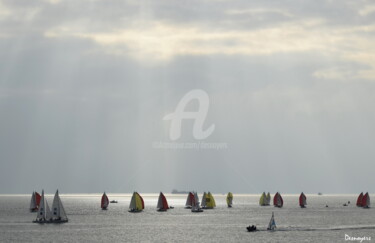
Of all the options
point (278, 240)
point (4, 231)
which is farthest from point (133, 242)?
point (4, 231)

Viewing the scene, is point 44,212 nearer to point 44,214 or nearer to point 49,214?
point 44,214

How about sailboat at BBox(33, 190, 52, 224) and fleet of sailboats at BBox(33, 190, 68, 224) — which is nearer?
sailboat at BBox(33, 190, 52, 224)

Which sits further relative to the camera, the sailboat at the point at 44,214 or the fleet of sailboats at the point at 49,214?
the fleet of sailboats at the point at 49,214

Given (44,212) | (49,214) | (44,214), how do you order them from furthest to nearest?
(49,214)
(44,212)
(44,214)

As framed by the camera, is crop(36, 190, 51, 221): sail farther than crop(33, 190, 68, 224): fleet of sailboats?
No

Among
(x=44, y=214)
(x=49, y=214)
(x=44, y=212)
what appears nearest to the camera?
(x=44, y=214)

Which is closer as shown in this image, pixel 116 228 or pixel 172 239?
pixel 172 239

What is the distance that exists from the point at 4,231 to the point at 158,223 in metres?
43.9

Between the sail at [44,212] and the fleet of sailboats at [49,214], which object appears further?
the fleet of sailboats at [49,214]

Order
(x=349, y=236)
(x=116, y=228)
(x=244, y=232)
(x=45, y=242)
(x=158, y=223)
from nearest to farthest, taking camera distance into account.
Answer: (x=45, y=242)
(x=349, y=236)
(x=244, y=232)
(x=116, y=228)
(x=158, y=223)

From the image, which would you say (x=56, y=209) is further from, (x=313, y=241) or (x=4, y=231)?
(x=313, y=241)

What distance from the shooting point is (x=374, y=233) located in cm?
14462

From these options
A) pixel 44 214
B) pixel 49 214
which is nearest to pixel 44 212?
pixel 44 214

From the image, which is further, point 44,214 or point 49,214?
point 49,214
